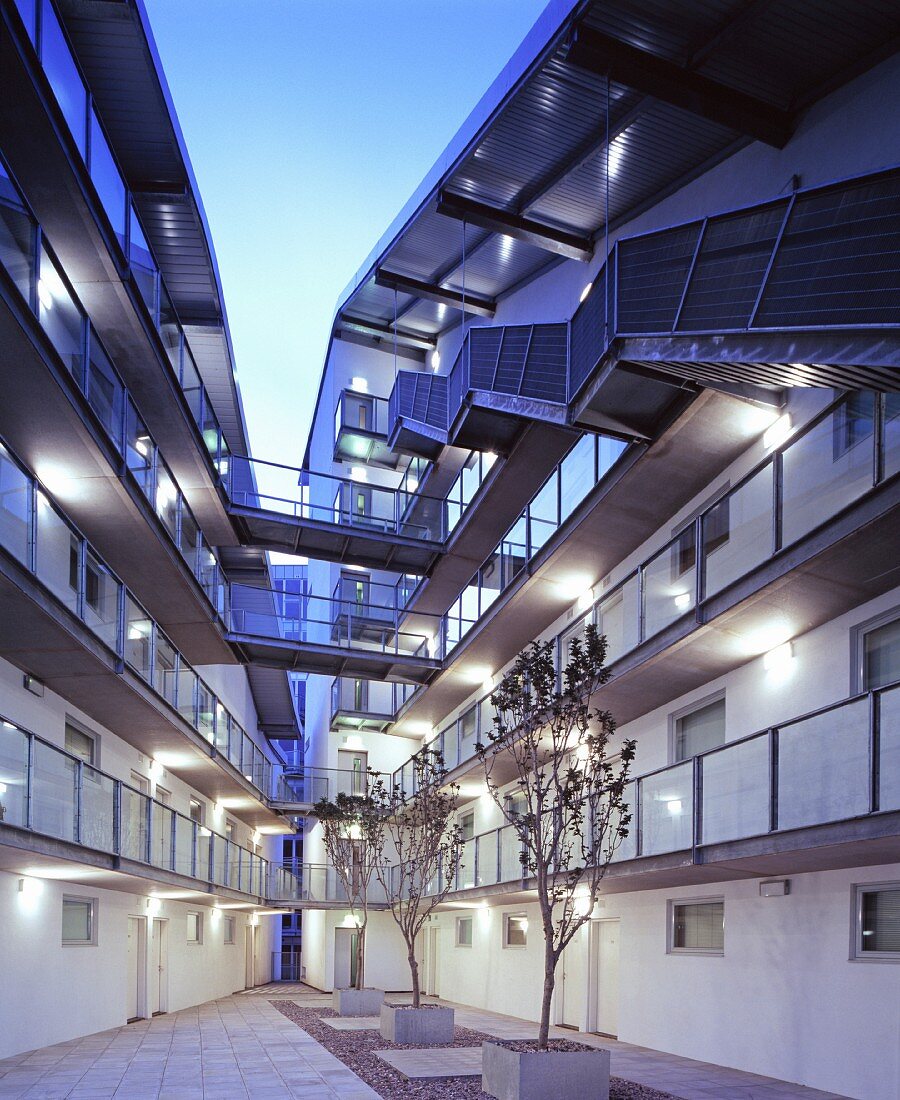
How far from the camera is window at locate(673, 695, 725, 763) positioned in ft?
49.0

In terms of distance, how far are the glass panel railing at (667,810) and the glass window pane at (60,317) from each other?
8.72 meters

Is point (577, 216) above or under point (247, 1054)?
above

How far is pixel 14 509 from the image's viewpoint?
1096 cm

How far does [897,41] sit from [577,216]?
762 cm

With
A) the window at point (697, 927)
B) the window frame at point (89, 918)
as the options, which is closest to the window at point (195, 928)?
the window frame at point (89, 918)

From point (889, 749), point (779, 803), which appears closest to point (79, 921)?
point (779, 803)

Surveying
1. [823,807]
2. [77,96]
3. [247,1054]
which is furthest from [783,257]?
[247,1054]

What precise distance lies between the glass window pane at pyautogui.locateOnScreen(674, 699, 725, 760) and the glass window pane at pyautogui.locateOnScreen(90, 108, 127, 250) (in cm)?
1077

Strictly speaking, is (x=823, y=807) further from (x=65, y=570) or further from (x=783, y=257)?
(x=65, y=570)

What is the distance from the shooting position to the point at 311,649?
26156mm

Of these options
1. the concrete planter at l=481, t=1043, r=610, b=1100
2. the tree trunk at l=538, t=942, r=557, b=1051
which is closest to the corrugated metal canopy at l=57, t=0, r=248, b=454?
the tree trunk at l=538, t=942, r=557, b=1051

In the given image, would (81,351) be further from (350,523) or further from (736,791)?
(350,523)

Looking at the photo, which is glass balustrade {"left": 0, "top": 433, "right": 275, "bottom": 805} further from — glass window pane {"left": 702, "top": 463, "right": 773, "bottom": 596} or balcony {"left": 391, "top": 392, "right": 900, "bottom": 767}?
glass window pane {"left": 702, "top": 463, "right": 773, "bottom": 596}

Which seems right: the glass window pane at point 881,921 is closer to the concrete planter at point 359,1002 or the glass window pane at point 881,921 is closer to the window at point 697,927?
the window at point 697,927
